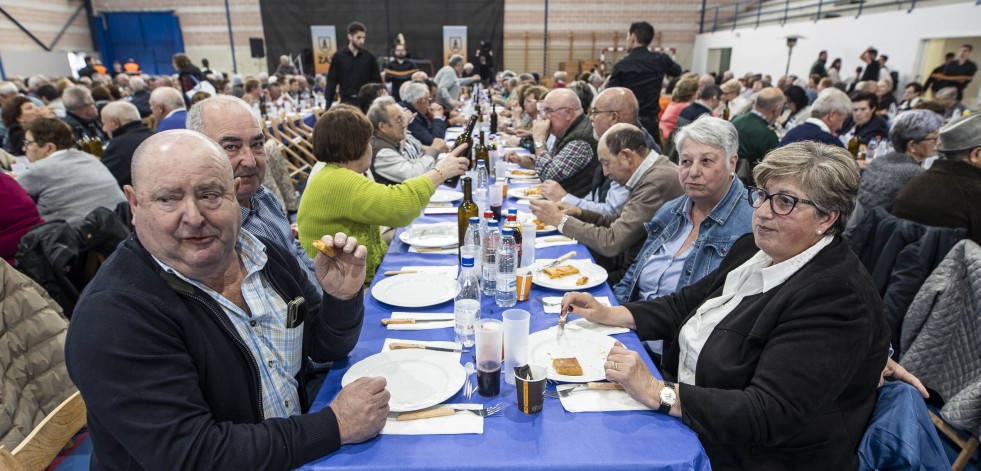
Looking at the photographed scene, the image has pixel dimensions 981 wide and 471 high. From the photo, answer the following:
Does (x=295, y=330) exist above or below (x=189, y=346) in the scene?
below

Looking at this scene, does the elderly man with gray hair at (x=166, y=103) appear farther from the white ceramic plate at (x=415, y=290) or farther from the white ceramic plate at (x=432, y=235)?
the white ceramic plate at (x=415, y=290)

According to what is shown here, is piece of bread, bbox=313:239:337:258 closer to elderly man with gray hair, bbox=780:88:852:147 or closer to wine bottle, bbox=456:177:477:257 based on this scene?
wine bottle, bbox=456:177:477:257

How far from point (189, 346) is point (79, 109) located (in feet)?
19.6

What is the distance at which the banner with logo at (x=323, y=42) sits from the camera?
54.2ft

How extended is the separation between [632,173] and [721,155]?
72cm

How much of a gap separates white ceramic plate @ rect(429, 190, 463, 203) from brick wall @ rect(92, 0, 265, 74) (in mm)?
16248

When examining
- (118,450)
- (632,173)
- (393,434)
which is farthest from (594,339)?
(632,173)

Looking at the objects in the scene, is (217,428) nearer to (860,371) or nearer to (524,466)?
(524,466)

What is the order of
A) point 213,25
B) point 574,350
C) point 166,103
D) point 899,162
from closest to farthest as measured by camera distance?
point 574,350, point 899,162, point 166,103, point 213,25

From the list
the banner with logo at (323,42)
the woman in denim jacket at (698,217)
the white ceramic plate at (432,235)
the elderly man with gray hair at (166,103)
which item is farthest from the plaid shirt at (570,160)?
the banner with logo at (323,42)

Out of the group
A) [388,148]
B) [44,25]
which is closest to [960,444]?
[388,148]

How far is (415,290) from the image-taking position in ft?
6.57

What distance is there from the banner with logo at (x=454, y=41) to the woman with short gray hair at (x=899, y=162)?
576 inches

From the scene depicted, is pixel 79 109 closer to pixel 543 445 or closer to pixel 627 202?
pixel 627 202
